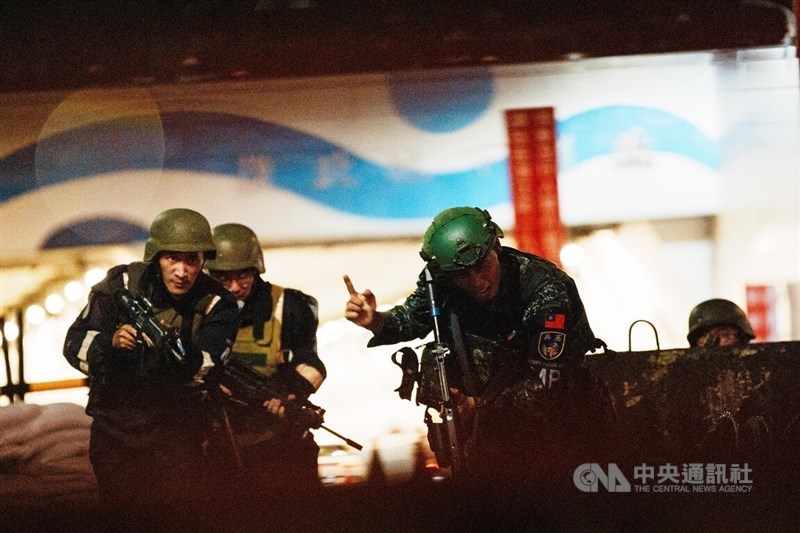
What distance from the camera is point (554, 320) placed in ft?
13.1

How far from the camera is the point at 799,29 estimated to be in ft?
15.0

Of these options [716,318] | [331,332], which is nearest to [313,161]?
[331,332]

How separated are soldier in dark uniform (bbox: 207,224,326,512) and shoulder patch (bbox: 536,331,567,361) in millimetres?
1376

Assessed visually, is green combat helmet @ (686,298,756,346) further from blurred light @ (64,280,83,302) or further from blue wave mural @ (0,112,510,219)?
blurred light @ (64,280,83,302)

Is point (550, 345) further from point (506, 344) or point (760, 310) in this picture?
point (760, 310)

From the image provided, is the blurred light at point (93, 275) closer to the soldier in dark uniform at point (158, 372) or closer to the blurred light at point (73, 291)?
the blurred light at point (73, 291)

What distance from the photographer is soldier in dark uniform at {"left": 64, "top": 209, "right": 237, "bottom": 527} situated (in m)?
4.41

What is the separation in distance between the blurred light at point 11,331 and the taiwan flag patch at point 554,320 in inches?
105

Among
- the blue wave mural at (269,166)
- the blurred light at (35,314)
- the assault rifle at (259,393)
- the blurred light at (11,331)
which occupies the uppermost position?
the blue wave mural at (269,166)

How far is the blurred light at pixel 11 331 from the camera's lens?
16.6 feet

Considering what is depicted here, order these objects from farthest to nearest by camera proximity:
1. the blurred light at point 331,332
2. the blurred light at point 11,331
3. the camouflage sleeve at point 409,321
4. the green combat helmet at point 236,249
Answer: the blurred light at point 331,332
the blurred light at point 11,331
the green combat helmet at point 236,249
the camouflage sleeve at point 409,321

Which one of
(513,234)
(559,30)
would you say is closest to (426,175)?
(513,234)

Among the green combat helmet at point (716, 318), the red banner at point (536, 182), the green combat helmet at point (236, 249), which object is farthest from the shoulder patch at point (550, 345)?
the green combat helmet at point (236, 249)

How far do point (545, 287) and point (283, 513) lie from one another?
1689 millimetres
